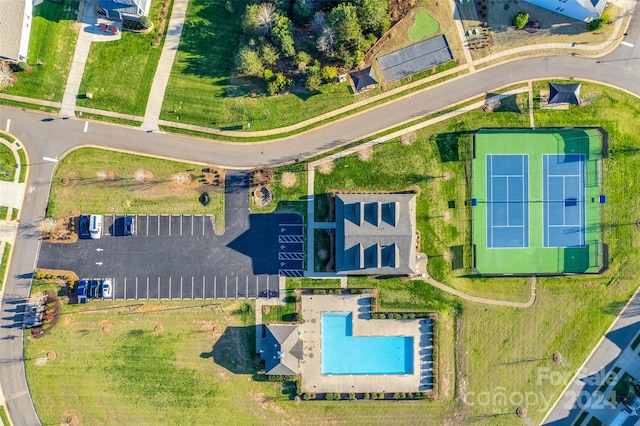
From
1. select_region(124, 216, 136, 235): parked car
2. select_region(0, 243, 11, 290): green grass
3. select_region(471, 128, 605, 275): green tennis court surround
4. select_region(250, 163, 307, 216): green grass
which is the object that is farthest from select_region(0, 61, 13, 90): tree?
select_region(471, 128, 605, 275): green tennis court surround

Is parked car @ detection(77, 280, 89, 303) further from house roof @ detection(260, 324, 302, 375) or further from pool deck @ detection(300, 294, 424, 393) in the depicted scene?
pool deck @ detection(300, 294, 424, 393)

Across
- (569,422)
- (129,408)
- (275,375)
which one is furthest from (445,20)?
(129,408)

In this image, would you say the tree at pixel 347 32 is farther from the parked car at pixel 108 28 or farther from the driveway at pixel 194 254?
the parked car at pixel 108 28

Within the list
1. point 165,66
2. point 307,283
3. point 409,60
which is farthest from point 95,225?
point 409,60

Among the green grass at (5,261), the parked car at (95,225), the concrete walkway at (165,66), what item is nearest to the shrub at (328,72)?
the concrete walkway at (165,66)

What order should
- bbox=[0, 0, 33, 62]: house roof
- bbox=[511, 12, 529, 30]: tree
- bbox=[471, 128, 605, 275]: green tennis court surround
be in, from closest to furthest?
1. bbox=[0, 0, 33, 62]: house roof
2. bbox=[511, 12, 529, 30]: tree
3. bbox=[471, 128, 605, 275]: green tennis court surround

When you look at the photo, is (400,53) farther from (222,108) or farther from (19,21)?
(19,21)
